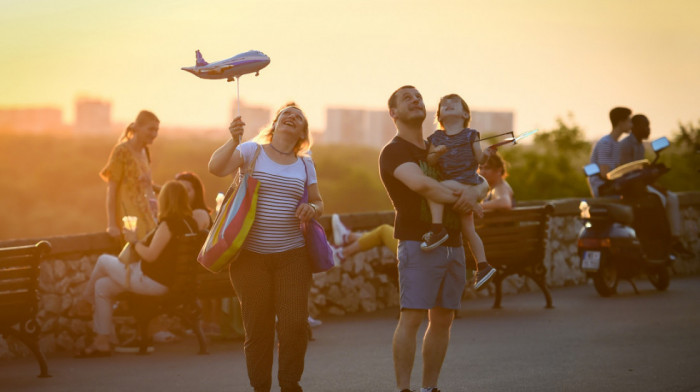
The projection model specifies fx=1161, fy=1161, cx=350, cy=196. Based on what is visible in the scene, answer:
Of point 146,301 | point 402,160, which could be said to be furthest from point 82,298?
point 402,160

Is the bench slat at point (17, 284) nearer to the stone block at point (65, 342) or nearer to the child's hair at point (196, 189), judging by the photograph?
the stone block at point (65, 342)

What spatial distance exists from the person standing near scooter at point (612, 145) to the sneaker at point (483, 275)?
744cm

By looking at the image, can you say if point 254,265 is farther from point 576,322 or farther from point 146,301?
point 576,322

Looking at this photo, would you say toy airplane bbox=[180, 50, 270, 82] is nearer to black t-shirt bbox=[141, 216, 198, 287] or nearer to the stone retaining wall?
black t-shirt bbox=[141, 216, 198, 287]

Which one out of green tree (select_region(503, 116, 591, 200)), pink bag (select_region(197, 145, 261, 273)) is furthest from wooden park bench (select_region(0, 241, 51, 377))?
green tree (select_region(503, 116, 591, 200))

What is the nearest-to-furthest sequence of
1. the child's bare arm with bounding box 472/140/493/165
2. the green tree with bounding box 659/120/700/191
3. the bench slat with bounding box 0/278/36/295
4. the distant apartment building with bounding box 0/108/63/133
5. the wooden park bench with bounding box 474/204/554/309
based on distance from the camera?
the child's bare arm with bounding box 472/140/493/165, the bench slat with bounding box 0/278/36/295, the wooden park bench with bounding box 474/204/554/309, the green tree with bounding box 659/120/700/191, the distant apartment building with bounding box 0/108/63/133

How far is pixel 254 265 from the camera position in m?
6.77

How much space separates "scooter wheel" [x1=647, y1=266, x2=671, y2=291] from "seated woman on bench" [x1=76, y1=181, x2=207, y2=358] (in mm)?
6818

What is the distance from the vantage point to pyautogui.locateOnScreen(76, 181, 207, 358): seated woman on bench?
9.94 metres

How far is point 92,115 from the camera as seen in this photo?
502 ft

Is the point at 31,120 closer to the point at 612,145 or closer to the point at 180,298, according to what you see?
the point at 612,145

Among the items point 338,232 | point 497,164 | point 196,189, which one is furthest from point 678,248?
point 196,189

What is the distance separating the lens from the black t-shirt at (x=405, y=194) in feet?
22.3

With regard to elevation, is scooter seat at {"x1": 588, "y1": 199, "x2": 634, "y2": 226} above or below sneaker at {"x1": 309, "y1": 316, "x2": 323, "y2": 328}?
above
